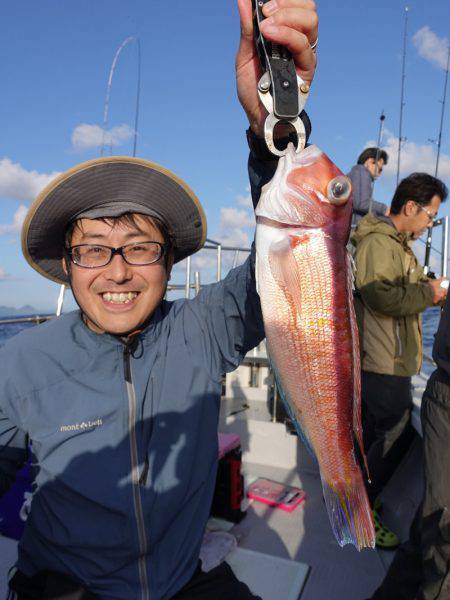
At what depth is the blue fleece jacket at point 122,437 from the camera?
5.75 feet

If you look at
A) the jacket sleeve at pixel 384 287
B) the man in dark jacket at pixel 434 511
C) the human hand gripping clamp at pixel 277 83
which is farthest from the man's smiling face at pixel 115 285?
the jacket sleeve at pixel 384 287

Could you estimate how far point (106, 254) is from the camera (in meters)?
1.91

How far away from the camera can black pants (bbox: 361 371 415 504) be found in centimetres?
350

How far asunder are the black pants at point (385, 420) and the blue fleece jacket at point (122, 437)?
1.94m

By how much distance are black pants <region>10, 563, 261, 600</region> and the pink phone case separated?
1.98 metres

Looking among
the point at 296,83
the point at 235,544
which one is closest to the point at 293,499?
the point at 235,544

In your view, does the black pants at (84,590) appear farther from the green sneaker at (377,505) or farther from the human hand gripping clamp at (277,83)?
the green sneaker at (377,505)

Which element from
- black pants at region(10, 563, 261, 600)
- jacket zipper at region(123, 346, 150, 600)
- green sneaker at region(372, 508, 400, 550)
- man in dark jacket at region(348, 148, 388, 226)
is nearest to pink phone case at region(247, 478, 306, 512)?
green sneaker at region(372, 508, 400, 550)

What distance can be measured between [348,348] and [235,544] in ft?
8.12

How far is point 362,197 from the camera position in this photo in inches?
231

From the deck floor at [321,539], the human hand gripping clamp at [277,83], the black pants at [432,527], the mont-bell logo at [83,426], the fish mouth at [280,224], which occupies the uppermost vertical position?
the human hand gripping clamp at [277,83]

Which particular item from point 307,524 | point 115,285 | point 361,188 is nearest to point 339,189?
point 115,285

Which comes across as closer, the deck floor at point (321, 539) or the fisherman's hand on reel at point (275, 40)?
the fisherman's hand on reel at point (275, 40)

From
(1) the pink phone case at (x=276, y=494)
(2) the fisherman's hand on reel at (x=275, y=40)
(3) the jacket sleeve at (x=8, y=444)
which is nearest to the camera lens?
(2) the fisherman's hand on reel at (x=275, y=40)
